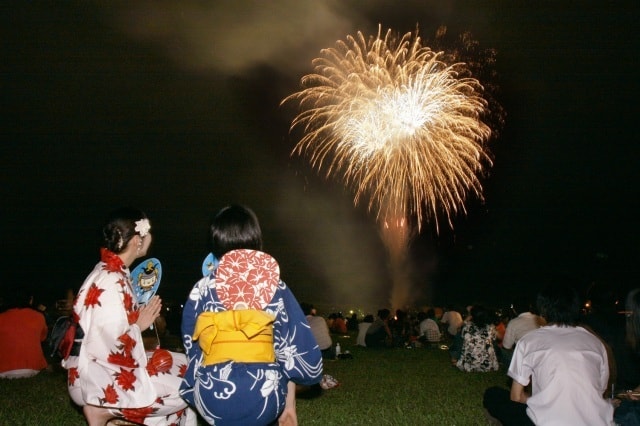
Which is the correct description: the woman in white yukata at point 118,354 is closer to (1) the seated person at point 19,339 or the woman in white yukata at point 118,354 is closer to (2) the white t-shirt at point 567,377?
(2) the white t-shirt at point 567,377

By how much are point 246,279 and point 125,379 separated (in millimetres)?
1459

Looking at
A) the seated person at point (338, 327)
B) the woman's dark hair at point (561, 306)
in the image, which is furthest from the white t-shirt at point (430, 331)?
the woman's dark hair at point (561, 306)

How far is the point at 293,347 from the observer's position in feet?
11.7

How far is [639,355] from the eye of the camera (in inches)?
194

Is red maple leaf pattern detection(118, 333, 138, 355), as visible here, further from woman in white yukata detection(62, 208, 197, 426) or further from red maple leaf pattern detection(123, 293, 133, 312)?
red maple leaf pattern detection(123, 293, 133, 312)

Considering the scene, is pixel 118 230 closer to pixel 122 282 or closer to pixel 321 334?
pixel 122 282

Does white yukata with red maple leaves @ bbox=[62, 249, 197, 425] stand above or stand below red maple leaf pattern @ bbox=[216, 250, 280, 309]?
below

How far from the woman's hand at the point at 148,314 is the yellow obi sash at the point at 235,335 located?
1311mm

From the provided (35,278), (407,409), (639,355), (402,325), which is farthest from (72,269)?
(639,355)

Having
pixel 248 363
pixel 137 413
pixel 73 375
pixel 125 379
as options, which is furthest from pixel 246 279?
pixel 73 375

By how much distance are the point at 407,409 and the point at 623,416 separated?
11.6ft

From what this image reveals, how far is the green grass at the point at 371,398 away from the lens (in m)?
7.16

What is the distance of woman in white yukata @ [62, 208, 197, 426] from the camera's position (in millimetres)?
4195

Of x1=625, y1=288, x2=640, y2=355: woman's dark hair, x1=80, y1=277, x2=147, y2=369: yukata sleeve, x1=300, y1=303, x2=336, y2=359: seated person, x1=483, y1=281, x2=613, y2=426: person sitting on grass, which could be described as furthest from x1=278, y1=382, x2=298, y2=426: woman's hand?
x1=300, y1=303, x2=336, y2=359: seated person
